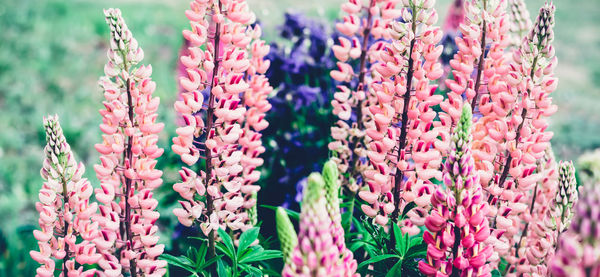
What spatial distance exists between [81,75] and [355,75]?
15.2 feet

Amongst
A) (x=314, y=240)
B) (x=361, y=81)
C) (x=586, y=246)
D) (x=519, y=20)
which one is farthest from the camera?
(x=361, y=81)

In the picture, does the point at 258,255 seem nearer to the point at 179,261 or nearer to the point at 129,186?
the point at 179,261

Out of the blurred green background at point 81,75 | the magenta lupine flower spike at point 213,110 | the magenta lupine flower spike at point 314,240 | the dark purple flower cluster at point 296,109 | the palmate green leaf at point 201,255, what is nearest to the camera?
the magenta lupine flower spike at point 314,240

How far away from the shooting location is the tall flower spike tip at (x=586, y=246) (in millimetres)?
655

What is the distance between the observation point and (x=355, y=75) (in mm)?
1497

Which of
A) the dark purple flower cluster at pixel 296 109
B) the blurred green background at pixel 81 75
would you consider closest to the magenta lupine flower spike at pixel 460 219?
the dark purple flower cluster at pixel 296 109

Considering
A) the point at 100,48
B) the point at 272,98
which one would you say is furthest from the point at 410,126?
the point at 100,48

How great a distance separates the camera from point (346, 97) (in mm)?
1466

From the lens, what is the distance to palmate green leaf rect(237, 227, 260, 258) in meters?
1.29

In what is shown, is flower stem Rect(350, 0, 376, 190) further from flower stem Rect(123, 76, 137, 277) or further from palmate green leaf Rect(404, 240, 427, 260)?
flower stem Rect(123, 76, 137, 277)

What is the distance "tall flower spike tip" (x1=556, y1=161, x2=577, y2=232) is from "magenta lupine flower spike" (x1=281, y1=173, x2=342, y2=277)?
0.62 meters

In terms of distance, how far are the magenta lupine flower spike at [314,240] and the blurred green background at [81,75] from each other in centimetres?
151

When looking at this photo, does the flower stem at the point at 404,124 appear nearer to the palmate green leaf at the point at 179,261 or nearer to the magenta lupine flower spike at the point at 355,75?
the magenta lupine flower spike at the point at 355,75

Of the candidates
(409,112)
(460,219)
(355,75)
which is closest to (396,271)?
(460,219)
